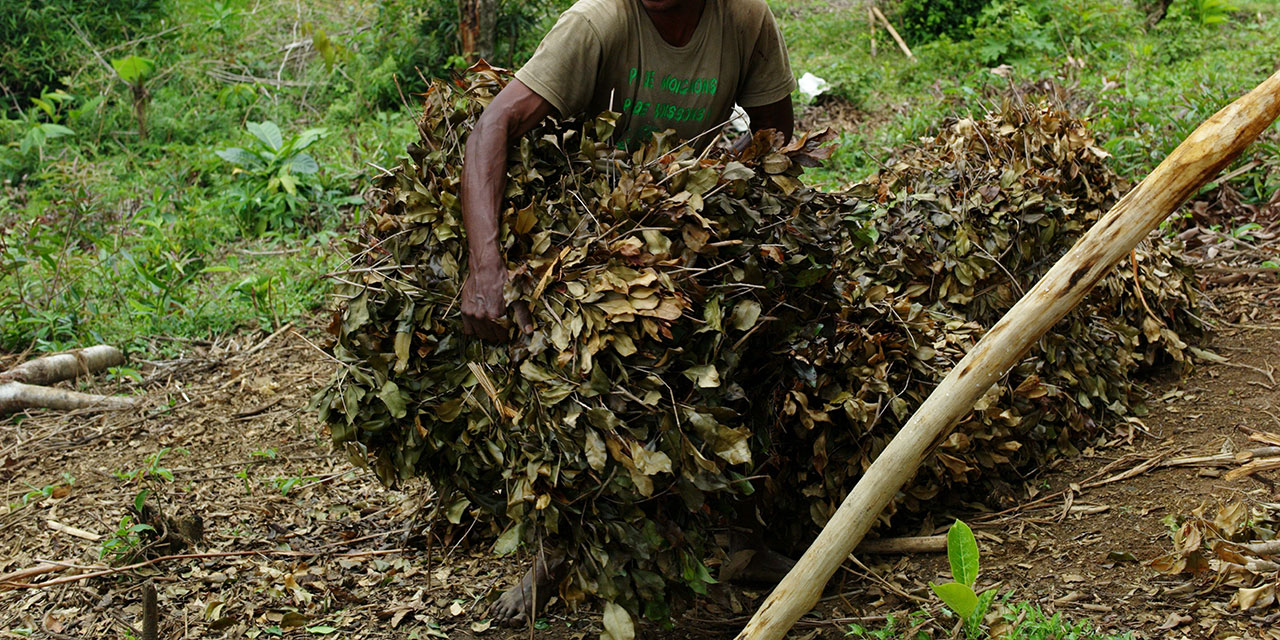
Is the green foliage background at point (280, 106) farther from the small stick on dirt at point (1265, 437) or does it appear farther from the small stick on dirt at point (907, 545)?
the small stick on dirt at point (907, 545)

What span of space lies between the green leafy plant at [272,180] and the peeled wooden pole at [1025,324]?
514cm

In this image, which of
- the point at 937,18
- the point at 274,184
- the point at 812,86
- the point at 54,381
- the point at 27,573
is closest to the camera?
the point at 27,573

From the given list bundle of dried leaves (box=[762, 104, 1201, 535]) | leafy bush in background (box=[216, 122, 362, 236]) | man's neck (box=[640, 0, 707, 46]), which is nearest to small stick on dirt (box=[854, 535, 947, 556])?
bundle of dried leaves (box=[762, 104, 1201, 535])

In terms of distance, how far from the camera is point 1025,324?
2756 millimetres

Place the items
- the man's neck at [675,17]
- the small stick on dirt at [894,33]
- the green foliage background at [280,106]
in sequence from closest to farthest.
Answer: the man's neck at [675,17], the green foliage background at [280,106], the small stick on dirt at [894,33]

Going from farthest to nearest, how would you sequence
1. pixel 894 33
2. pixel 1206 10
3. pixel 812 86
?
pixel 894 33 → pixel 1206 10 → pixel 812 86

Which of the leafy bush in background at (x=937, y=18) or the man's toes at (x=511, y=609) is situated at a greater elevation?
the man's toes at (x=511, y=609)

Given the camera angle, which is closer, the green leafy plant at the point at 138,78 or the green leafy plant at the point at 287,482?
the green leafy plant at the point at 287,482

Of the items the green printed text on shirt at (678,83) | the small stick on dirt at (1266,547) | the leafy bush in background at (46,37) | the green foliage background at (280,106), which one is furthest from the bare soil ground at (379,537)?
the leafy bush in background at (46,37)

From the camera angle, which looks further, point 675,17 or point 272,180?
point 272,180

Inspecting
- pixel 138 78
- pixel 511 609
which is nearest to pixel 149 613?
pixel 511 609

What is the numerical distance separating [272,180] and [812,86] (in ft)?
13.6

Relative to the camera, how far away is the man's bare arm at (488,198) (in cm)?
296

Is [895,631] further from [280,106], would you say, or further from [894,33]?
[280,106]
